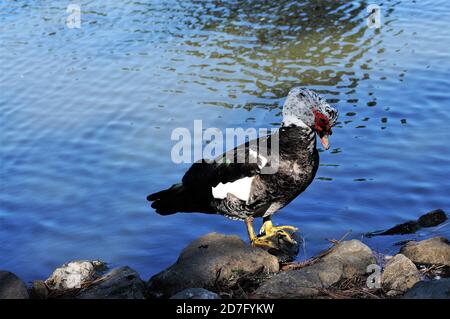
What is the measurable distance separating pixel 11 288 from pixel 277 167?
2.09m

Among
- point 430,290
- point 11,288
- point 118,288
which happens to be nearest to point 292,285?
point 430,290

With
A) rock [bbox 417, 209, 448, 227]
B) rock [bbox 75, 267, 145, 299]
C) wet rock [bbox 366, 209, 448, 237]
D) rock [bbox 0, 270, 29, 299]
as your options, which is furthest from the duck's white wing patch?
rock [bbox 417, 209, 448, 227]

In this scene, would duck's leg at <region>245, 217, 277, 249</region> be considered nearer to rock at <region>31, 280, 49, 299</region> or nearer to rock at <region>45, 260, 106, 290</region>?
rock at <region>45, 260, 106, 290</region>

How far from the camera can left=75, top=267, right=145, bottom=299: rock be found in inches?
199

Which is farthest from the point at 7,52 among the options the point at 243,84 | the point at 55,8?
the point at 243,84

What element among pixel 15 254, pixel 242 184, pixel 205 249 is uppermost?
pixel 242 184

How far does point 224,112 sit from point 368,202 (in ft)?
9.19

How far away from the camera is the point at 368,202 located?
701cm

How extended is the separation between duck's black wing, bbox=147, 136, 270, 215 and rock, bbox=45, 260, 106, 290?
30.8 inches

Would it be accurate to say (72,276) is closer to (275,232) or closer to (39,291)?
(39,291)

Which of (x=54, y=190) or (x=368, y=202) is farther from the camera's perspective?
(x=54, y=190)
